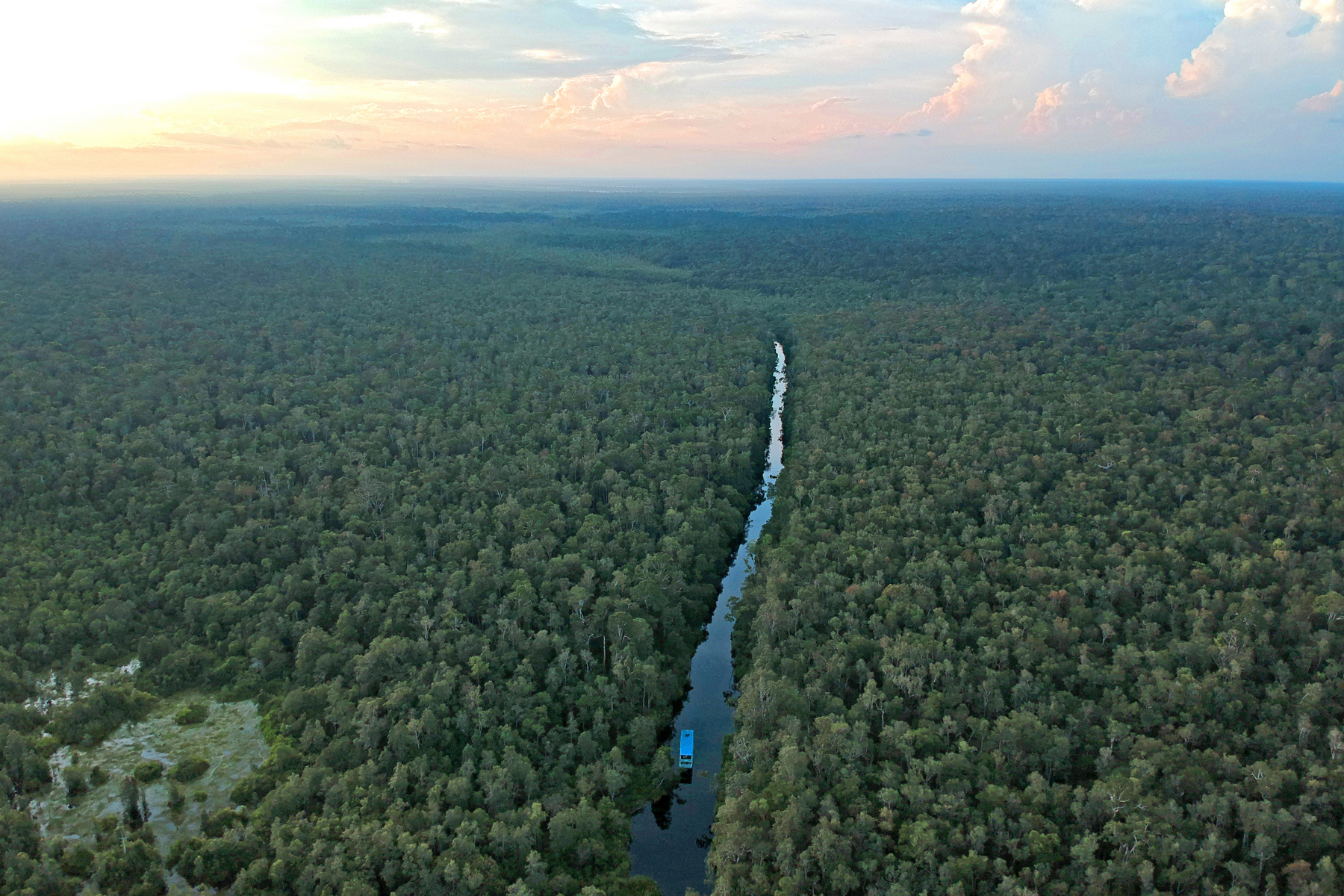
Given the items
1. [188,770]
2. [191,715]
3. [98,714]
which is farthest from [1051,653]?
[98,714]

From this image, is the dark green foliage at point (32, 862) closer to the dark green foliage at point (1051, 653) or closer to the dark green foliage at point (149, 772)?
the dark green foliage at point (149, 772)

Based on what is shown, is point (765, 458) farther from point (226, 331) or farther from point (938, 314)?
point (226, 331)

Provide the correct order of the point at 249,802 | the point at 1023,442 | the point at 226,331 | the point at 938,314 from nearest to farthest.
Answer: the point at 249,802, the point at 1023,442, the point at 226,331, the point at 938,314

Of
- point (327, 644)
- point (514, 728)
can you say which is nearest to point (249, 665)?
point (327, 644)

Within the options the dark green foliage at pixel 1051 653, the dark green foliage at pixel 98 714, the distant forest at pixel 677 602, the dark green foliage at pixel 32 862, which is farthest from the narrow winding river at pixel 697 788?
the dark green foliage at pixel 98 714

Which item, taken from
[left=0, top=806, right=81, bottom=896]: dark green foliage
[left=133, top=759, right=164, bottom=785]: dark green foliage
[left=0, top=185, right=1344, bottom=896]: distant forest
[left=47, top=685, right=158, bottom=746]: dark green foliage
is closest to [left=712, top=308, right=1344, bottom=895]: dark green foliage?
[left=0, top=185, right=1344, bottom=896]: distant forest

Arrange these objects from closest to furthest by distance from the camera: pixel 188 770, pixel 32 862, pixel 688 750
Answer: pixel 32 862
pixel 188 770
pixel 688 750

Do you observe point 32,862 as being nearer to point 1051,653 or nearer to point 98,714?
point 98,714

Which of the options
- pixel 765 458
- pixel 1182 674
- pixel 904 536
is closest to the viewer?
pixel 1182 674
